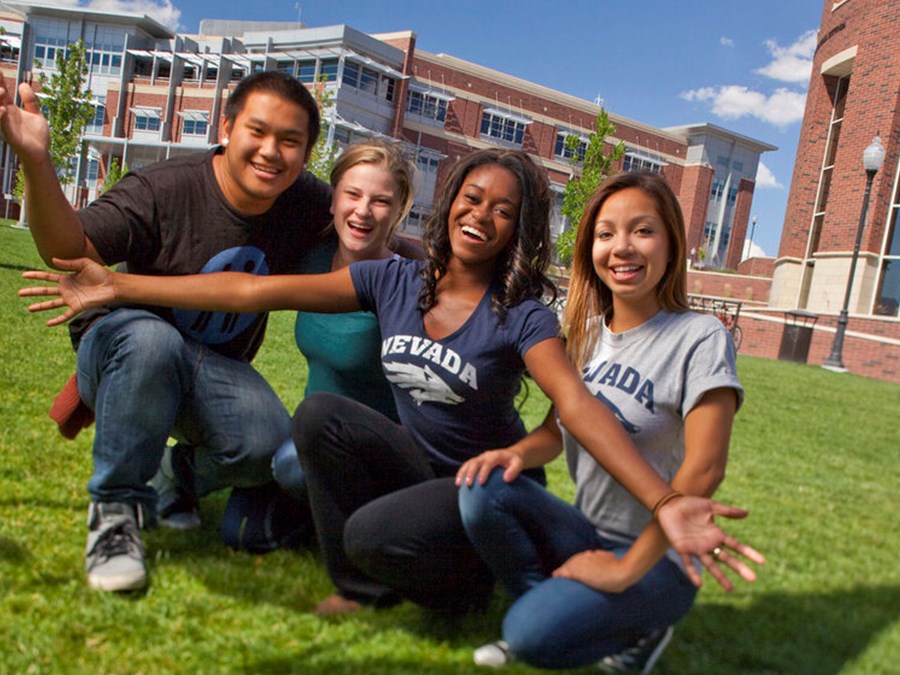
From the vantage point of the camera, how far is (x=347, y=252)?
3463mm

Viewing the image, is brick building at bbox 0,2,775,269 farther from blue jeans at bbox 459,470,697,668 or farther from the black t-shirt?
blue jeans at bbox 459,470,697,668

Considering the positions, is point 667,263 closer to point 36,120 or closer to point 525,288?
point 525,288

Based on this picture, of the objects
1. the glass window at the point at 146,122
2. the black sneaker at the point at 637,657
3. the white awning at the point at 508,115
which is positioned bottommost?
the black sneaker at the point at 637,657

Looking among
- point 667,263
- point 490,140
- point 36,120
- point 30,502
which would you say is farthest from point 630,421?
point 490,140

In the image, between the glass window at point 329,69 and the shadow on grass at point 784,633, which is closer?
the shadow on grass at point 784,633

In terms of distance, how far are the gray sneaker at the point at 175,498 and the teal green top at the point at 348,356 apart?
0.66 metres

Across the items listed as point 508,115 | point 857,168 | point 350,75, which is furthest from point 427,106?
point 857,168

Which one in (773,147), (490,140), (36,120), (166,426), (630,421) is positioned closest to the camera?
(630,421)

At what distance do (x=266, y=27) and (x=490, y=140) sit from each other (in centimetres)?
1796

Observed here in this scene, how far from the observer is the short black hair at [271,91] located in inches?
125

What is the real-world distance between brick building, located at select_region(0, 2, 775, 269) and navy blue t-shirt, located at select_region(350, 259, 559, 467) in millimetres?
41570

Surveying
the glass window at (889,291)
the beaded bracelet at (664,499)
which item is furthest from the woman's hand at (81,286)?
the glass window at (889,291)

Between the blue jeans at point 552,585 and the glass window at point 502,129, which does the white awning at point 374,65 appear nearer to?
the glass window at point 502,129

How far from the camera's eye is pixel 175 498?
337 centimetres
